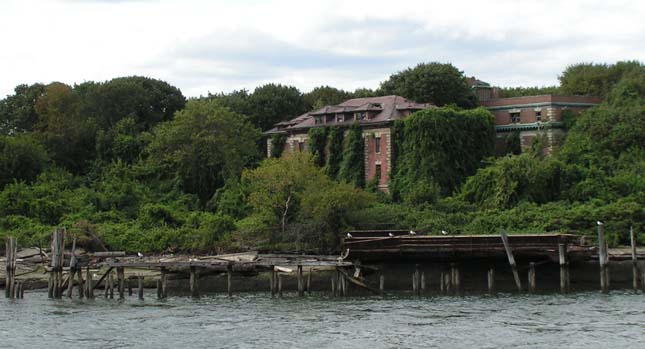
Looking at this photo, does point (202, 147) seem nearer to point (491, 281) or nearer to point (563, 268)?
point (491, 281)

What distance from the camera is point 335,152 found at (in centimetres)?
9081

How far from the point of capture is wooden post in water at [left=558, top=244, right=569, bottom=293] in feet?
182

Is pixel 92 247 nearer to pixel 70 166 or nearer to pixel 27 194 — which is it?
pixel 27 194

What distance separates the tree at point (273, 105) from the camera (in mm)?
110188

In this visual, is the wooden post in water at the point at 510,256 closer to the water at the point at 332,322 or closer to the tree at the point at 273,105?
the water at the point at 332,322

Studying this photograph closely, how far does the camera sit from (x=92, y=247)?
72.5 m

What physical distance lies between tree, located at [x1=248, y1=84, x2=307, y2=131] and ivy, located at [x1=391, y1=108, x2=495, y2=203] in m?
26.2

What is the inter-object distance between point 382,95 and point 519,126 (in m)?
15.2

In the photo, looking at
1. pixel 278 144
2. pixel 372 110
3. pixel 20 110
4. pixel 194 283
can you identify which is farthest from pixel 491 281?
pixel 20 110

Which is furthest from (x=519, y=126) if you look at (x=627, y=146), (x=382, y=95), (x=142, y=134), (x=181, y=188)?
(x=142, y=134)

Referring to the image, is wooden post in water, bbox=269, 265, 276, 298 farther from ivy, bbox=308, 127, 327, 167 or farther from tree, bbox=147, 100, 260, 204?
ivy, bbox=308, 127, 327, 167

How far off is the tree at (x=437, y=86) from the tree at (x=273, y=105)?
58.0 feet

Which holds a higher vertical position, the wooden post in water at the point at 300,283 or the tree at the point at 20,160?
the tree at the point at 20,160

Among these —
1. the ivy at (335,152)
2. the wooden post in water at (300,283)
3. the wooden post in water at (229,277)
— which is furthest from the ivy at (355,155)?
the wooden post in water at (300,283)
